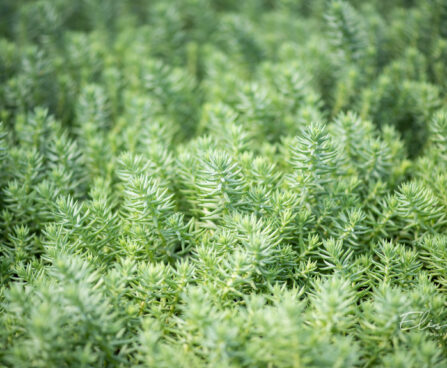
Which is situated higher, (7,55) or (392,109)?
(7,55)

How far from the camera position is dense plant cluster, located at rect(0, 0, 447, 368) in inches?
31.4

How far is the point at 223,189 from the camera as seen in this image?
979mm

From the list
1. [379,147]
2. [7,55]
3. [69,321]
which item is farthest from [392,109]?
[7,55]

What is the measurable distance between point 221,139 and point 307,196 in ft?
1.17

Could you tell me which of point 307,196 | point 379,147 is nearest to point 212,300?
point 307,196

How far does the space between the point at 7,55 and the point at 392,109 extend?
1384 mm

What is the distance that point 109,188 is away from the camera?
116cm

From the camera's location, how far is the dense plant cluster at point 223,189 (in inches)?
31.4

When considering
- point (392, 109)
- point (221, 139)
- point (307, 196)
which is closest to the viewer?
point (307, 196)

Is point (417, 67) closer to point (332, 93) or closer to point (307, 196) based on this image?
point (332, 93)

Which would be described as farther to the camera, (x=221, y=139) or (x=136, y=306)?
(x=221, y=139)

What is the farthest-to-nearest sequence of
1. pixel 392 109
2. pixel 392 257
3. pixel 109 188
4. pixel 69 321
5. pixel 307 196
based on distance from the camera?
pixel 392 109, pixel 109 188, pixel 307 196, pixel 392 257, pixel 69 321

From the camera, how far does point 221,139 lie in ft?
4.15

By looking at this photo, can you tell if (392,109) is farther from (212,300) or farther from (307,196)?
(212,300)
